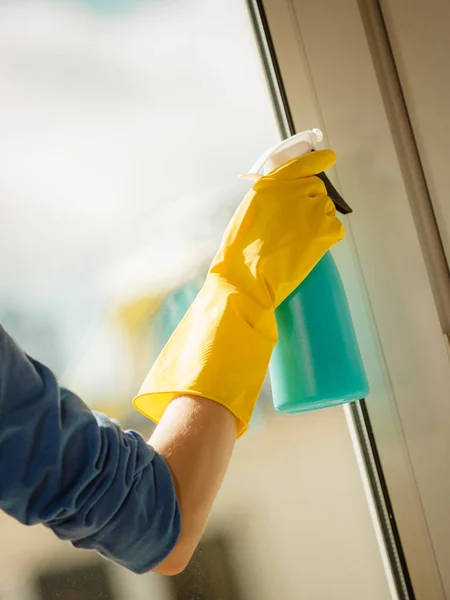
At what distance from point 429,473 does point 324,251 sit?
28 centimetres

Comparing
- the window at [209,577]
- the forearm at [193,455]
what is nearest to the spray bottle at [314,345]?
the forearm at [193,455]

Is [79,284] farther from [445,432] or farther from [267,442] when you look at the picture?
[445,432]

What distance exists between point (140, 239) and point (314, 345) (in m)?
0.28

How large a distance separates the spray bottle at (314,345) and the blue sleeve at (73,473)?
0.23 m

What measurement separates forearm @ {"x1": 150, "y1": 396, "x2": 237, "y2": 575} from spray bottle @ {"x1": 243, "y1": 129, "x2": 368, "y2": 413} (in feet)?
0.36

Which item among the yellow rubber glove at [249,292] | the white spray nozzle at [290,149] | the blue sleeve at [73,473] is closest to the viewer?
the blue sleeve at [73,473]

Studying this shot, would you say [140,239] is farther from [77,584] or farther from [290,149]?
[77,584]

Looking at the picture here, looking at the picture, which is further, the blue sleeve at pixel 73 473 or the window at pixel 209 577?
the window at pixel 209 577

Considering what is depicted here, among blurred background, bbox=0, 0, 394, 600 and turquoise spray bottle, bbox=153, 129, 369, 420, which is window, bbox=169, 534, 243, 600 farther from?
turquoise spray bottle, bbox=153, 129, 369, 420

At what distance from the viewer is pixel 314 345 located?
0.71 m

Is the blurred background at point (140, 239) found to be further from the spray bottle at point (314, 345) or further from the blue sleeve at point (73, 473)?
the blue sleeve at point (73, 473)

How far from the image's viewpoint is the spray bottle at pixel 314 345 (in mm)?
698

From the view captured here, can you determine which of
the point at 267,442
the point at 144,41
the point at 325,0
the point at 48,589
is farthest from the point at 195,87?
the point at 48,589

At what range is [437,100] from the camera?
72 centimetres
